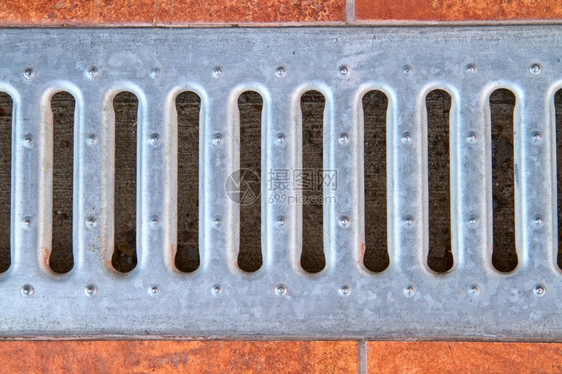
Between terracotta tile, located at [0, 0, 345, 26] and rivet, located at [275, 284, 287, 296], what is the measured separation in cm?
60

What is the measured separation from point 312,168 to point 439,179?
0.30 meters

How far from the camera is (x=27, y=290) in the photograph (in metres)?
1.18

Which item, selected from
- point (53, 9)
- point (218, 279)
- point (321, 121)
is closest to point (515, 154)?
point (321, 121)

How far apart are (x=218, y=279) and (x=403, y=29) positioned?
701mm

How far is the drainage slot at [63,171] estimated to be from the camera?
48.6 inches

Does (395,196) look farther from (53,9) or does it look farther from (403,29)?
(53,9)

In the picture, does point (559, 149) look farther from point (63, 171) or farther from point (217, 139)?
point (63, 171)

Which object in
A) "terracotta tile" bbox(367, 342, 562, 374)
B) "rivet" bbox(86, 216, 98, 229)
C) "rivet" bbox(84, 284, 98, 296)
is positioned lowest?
"terracotta tile" bbox(367, 342, 562, 374)

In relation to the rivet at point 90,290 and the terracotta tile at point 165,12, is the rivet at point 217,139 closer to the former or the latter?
the terracotta tile at point 165,12

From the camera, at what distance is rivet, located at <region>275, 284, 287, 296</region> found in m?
1.17

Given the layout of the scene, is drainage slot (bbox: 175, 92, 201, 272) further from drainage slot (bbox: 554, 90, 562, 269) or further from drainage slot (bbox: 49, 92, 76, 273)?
drainage slot (bbox: 554, 90, 562, 269)

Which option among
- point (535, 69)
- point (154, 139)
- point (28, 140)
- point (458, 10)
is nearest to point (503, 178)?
point (535, 69)

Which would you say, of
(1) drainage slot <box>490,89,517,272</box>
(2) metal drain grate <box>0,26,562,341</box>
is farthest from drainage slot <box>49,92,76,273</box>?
(1) drainage slot <box>490,89,517,272</box>

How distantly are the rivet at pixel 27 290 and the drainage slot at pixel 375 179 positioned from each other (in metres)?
0.76
